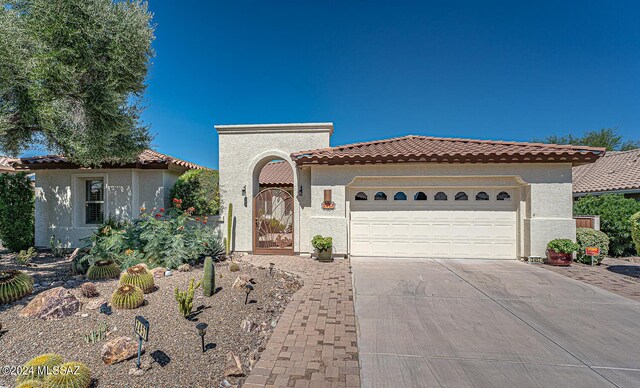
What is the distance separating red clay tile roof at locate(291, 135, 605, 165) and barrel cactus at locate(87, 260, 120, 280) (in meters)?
6.02

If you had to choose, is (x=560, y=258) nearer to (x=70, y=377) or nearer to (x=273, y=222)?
(x=273, y=222)

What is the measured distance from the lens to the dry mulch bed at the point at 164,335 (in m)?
3.15

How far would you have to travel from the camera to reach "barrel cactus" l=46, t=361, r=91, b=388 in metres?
2.72

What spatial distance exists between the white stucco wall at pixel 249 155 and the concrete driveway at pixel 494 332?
532 centimetres

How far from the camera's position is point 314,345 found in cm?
389

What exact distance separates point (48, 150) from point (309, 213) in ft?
27.8

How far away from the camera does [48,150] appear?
8148 millimetres

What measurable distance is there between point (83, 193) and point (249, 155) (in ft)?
23.0

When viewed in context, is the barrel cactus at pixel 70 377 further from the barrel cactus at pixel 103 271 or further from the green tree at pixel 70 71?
the green tree at pixel 70 71

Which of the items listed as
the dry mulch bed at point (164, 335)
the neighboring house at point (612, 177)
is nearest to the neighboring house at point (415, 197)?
the dry mulch bed at point (164, 335)

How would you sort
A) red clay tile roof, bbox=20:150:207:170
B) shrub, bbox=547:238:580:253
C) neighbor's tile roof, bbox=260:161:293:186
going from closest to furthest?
shrub, bbox=547:238:580:253 → red clay tile roof, bbox=20:150:207:170 → neighbor's tile roof, bbox=260:161:293:186

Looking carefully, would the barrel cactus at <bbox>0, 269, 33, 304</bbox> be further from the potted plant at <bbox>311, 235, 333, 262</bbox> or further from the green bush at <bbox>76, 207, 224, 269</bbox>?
the potted plant at <bbox>311, 235, 333, 262</bbox>

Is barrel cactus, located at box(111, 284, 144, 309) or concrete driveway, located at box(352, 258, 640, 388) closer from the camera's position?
concrete driveway, located at box(352, 258, 640, 388)

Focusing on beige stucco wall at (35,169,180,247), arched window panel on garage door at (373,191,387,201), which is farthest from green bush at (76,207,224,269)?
arched window panel on garage door at (373,191,387,201)
